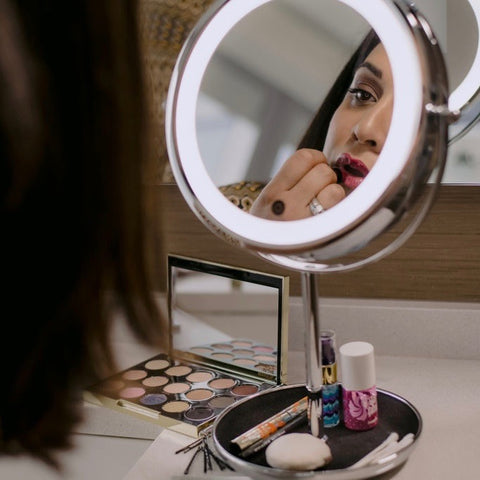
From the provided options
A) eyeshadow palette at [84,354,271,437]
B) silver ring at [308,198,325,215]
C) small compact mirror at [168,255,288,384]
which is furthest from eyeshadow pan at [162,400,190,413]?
silver ring at [308,198,325,215]

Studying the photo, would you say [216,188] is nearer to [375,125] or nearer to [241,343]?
[375,125]

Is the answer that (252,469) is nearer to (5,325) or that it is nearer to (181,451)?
(181,451)

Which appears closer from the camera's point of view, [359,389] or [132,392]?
[359,389]

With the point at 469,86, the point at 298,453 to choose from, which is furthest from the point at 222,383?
the point at 469,86

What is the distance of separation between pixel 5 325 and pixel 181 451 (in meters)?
0.34

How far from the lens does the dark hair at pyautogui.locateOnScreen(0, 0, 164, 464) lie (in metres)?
0.41

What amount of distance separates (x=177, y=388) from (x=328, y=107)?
1.32 ft

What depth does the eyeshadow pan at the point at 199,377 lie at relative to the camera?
906 millimetres

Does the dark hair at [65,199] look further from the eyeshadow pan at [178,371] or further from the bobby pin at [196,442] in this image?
the eyeshadow pan at [178,371]

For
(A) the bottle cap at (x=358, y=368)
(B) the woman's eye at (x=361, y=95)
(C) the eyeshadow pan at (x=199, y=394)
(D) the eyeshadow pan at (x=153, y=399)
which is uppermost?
(B) the woman's eye at (x=361, y=95)

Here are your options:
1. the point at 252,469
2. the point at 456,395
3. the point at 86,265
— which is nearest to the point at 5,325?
the point at 86,265

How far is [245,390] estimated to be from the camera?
34.2 inches

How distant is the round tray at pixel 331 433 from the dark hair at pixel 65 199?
208 mm

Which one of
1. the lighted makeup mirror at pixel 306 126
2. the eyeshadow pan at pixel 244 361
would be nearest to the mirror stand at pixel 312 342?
the lighted makeup mirror at pixel 306 126
